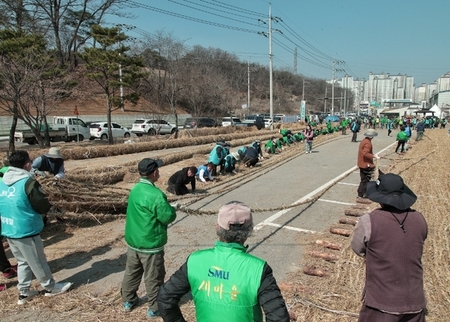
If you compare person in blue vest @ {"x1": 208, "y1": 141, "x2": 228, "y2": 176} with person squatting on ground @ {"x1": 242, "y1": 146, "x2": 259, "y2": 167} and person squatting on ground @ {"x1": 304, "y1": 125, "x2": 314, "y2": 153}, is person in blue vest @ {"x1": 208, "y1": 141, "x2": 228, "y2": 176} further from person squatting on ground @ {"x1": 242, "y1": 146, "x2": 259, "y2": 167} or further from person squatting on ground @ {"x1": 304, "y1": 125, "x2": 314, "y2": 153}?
person squatting on ground @ {"x1": 304, "y1": 125, "x2": 314, "y2": 153}

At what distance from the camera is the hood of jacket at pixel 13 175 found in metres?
3.75

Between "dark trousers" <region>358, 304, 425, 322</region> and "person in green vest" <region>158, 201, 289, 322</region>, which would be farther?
"dark trousers" <region>358, 304, 425, 322</region>

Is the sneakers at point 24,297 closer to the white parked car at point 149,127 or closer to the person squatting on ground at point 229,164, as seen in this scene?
the person squatting on ground at point 229,164

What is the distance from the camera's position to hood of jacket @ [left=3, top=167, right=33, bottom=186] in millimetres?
3752

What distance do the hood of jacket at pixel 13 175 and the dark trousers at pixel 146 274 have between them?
1.45 m

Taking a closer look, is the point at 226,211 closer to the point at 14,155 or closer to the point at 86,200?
the point at 14,155

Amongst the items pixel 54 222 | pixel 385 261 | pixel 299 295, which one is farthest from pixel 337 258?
pixel 54 222

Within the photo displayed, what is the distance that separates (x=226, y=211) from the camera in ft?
6.31

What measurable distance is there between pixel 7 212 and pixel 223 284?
308cm

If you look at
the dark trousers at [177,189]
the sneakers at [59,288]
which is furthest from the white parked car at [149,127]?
the sneakers at [59,288]

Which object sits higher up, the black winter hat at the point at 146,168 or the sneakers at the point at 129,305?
the black winter hat at the point at 146,168

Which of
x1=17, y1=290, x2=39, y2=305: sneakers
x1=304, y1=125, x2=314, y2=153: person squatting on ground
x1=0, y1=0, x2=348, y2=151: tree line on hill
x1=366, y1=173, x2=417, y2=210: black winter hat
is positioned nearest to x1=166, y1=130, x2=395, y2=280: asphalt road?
x1=17, y1=290, x2=39, y2=305: sneakers

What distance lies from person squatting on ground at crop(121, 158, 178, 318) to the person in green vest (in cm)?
154

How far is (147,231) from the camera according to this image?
3.42 m
